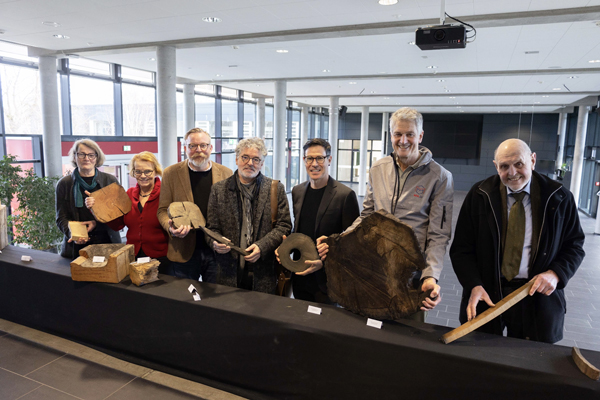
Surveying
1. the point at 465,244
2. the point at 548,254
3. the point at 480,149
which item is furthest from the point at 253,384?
the point at 480,149

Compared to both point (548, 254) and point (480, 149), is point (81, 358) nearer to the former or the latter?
point (548, 254)

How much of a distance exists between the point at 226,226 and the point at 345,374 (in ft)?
3.40

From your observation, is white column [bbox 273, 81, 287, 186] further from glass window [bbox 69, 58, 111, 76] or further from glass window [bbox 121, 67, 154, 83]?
glass window [bbox 69, 58, 111, 76]

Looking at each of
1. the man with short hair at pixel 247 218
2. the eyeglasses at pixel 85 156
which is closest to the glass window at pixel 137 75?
the eyeglasses at pixel 85 156

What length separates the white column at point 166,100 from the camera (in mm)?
6750

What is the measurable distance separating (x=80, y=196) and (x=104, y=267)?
3.02 feet

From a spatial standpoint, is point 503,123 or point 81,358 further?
point 503,123

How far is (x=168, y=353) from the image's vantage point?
212cm

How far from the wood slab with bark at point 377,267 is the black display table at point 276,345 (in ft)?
0.30

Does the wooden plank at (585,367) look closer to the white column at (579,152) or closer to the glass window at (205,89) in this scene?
the glass window at (205,89)

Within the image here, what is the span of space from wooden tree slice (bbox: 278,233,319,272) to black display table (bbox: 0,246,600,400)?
0.18 metres

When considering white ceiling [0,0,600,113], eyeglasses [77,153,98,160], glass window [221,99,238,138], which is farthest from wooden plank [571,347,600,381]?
glass window [221,99,238,138]

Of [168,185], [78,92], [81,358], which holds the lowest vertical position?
[81,358]

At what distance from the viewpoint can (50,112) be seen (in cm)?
756
